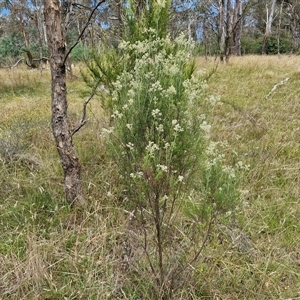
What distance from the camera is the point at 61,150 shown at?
2.31 meters

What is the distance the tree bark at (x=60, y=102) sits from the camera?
2.11 m

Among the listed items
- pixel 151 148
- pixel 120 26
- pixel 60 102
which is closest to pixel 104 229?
pixel 60 102

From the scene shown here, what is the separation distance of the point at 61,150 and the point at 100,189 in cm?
56

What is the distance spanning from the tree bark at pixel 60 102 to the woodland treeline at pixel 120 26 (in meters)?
0.17

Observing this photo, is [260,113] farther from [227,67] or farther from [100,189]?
[227,67]

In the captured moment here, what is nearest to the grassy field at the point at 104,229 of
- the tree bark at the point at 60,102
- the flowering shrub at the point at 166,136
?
the tree bark at the point at 60,102

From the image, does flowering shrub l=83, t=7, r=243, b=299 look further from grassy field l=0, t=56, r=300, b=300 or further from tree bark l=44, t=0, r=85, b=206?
tree bark l=44, t=0, r=85, b=206

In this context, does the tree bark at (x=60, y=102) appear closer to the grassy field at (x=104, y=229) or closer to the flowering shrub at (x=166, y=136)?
the grassy field at (x=104, y=229)

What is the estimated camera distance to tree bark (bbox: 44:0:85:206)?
211cm

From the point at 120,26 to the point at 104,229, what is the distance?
2.16 m

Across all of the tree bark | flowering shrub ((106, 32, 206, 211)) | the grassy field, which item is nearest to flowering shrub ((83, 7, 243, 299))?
flowering shrub ((106, 32, 206, 211))

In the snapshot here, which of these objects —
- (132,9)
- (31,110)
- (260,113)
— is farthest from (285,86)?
(31,110)

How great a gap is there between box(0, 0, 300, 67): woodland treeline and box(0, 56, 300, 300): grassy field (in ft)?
3.28

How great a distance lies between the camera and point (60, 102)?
223cm
